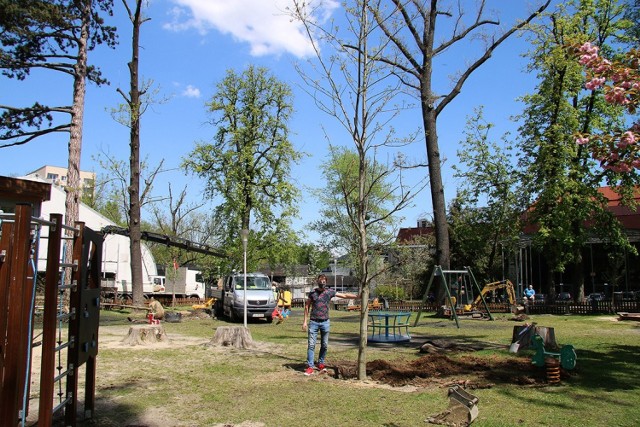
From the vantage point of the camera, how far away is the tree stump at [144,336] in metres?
13.9

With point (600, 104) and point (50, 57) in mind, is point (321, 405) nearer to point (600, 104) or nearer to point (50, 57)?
point (50, 57)

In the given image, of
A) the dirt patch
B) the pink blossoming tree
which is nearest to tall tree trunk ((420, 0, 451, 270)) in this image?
the dirt patch

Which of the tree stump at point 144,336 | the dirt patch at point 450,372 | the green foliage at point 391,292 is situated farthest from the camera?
the green foliage at point 391,292

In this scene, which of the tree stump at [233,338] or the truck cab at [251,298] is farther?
the truck cab at [251,298]

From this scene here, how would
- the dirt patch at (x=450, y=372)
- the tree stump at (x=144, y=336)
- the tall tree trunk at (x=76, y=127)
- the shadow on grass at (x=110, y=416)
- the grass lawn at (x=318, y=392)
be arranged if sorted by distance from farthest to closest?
the tall tree trunk at (x=76, y=127)
the tree stump at (x=144, y=336)
the dirt patch at (x=450, y=372)
the grass lawn at (x=318, y=392)
the shadow on grass at (x=110, y=416)

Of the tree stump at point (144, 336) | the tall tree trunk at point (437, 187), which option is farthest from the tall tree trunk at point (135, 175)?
the tall tree trunk at point (437, 187)

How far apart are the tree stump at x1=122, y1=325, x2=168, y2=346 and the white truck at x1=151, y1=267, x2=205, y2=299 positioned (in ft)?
106

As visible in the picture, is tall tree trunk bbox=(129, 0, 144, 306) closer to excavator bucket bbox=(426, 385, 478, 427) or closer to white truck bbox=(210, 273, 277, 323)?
white truck bbox=(210, 273, 277, 323)

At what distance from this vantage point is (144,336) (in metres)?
14.0

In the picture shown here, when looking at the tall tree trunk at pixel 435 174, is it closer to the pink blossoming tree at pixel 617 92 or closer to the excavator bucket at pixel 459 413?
the pink blossoming tree at pixel 617 92

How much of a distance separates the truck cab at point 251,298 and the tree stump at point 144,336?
8.82 meters

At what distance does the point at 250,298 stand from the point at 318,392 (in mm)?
15790

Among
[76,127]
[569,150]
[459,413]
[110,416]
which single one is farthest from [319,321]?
[569,150]

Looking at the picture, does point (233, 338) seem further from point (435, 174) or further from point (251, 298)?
point (435, 174)
